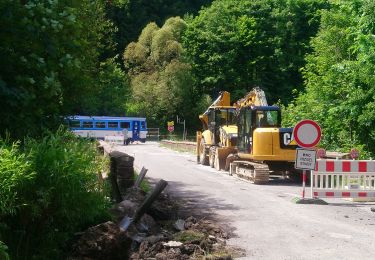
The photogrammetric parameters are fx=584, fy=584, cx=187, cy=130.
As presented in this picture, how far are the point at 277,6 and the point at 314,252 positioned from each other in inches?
2502

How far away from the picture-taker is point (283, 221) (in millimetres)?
11125

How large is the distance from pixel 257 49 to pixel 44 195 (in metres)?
60.8

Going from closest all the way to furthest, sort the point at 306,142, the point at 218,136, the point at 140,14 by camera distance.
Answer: the point at 306,142
the point at 218,136
the point at 140,14

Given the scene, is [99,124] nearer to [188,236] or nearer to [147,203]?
[147,203]

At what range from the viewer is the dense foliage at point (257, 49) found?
214ft

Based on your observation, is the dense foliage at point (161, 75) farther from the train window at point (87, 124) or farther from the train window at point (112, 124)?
the train window at point (87, 124)

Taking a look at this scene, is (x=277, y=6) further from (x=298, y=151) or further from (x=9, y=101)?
(x=9, y=101)

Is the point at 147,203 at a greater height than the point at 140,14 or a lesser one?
lesser

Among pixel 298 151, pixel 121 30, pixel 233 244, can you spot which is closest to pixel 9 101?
pixel 233 244

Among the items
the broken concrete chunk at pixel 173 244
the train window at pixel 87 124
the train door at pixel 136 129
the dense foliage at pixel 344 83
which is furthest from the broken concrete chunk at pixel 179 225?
the train door at pixel 136 129

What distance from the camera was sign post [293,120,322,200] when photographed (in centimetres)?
1420

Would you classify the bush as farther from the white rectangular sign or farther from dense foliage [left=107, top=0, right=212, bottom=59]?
dense foliage [left=107, top=0, right=212, bottom=59]

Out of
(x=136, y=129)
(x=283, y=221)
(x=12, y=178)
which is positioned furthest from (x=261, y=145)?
(x=136, y=129)

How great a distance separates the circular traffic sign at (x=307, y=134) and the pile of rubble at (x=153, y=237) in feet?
14.8
